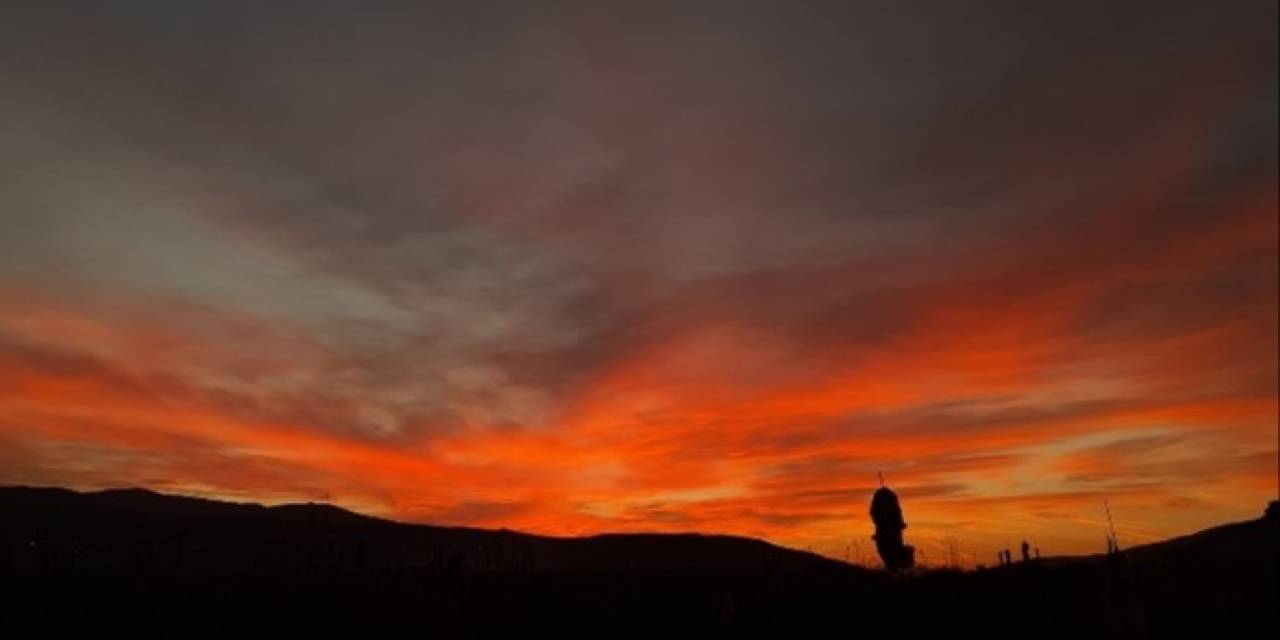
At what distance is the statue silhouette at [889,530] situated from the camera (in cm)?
3534

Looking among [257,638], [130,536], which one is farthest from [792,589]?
[130,536]

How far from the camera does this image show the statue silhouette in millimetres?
35344

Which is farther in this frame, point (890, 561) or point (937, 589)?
point (890, 561)

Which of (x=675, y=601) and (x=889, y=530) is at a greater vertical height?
(x=889, y=530)

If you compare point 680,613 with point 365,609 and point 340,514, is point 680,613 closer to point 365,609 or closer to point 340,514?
point 365,609

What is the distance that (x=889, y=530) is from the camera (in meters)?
35.4

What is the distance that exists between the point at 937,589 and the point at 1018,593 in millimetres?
2788

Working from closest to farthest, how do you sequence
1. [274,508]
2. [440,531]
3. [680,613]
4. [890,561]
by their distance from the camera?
[680,613] → [890,561] → [440,531] → [274,508]

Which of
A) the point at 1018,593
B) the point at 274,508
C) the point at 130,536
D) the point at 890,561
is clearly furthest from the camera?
the point at 274,508

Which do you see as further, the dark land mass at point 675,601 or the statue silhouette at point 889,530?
the statue silhouette at point 889,530

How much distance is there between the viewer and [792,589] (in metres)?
31.6

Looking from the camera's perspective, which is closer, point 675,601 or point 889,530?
point 675,601

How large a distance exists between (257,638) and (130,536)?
66.3 m

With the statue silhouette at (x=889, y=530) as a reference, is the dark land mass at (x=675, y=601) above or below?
below
